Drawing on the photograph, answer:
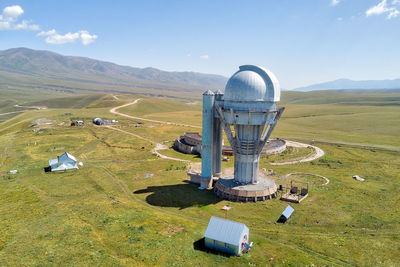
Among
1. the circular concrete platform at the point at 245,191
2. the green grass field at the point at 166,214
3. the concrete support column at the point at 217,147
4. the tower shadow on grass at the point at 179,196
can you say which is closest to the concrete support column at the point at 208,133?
the concrete support column at the point at 217,147

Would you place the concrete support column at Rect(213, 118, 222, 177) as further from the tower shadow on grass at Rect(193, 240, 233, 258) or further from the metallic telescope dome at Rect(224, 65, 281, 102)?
the tower shadow on grass at Rect(193, 240, 233, 258)

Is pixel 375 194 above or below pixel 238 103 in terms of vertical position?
below

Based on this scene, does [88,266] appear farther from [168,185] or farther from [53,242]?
[168,185]

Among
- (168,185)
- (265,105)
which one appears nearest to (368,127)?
(265,105)

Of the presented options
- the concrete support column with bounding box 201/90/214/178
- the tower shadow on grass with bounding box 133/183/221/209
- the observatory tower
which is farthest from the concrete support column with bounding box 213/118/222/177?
the tower shadow on grass with bounding box 133/183/221/209

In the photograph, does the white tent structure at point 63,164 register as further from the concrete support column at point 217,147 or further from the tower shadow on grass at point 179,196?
the concrete support column at point 217,147

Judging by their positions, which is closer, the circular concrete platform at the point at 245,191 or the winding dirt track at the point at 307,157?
the circular concrete platform at the point at 245,191

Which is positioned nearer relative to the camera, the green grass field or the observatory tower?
the green grass field
